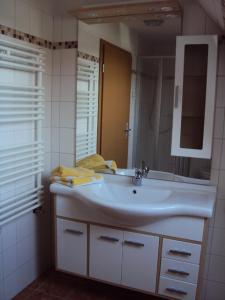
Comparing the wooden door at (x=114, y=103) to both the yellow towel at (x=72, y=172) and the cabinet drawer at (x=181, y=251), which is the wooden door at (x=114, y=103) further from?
the cabinet drawer at (x=181, y=251)

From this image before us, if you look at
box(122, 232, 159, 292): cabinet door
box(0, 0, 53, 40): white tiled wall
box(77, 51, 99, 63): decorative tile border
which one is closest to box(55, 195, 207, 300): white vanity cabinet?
box(122, 232, 159, 292): cabinet door

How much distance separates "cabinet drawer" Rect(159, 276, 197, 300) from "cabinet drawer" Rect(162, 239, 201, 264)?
0.51 feet

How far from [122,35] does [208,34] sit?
58 cm

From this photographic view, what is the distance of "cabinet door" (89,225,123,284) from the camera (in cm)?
194

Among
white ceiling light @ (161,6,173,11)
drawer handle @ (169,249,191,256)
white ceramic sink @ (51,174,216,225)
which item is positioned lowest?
drawer handle @ (169,249,191,256)

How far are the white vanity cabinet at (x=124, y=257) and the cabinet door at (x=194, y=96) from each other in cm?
→ 63

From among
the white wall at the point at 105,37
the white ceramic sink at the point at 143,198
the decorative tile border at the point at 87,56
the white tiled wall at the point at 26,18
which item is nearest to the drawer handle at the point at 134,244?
the white ceramic sink at the point at 143,198

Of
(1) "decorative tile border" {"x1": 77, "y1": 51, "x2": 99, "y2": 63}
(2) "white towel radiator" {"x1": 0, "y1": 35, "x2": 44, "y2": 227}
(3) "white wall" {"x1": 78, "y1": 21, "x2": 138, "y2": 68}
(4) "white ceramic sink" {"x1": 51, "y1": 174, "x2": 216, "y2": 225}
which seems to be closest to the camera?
(4) "white ceramic sink" {"x1": 51, "y1": 174, "x2": 216, "y2": 225}

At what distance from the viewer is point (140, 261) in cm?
190

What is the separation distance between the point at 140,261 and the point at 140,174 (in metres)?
0.56

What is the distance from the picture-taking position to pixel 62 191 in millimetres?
2010

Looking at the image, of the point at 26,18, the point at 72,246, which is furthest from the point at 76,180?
the point at 26,18

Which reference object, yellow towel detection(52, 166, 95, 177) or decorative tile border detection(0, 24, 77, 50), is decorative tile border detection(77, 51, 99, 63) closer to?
decorative tile border detection(0, 24, 77, 50)

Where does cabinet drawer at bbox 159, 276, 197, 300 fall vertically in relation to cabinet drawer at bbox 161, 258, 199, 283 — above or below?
below
